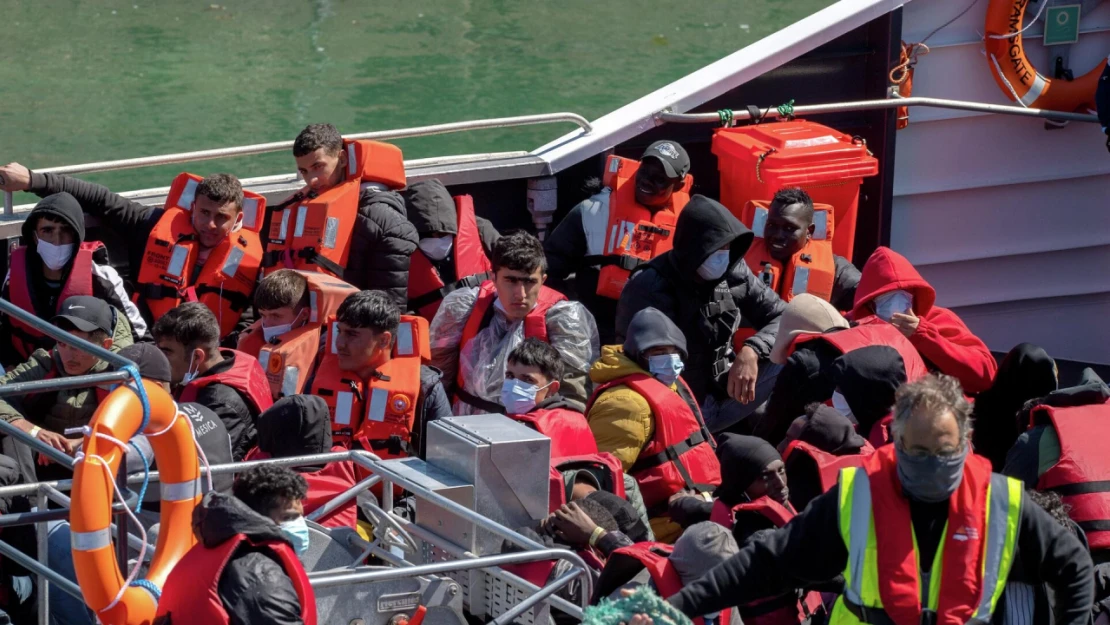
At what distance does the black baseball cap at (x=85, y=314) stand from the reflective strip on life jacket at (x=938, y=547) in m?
3.28

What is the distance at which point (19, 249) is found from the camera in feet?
19.5

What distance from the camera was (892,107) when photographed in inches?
298

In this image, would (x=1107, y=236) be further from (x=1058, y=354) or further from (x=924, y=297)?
(x=924, y=297)

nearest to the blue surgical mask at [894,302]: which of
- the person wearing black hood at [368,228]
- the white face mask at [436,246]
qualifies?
the white face mask at [436,246]

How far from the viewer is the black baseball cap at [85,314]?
213 inches

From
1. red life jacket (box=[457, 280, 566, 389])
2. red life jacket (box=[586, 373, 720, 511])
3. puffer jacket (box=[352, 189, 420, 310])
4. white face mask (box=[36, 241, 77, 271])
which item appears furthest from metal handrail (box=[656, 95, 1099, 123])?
white face mask (box=[36, 241, 77, 271])

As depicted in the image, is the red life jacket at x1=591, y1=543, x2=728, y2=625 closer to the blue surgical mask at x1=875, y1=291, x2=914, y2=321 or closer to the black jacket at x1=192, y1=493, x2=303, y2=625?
the black jacket at x1=192, y1=493, x2=303, y2=625

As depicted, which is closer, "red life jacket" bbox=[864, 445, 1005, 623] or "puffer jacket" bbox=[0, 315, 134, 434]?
"red life jacket" bbox=[864, 445, 1005, 623]

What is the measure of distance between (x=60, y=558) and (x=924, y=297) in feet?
11.3

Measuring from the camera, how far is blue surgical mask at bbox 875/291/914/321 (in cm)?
573

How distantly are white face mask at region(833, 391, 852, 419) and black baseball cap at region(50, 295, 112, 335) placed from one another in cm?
278

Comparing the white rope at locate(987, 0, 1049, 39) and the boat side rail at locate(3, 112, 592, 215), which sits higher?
the white rope at locate(987, 0, 1049, 39)

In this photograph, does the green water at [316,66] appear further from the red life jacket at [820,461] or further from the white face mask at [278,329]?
the red life jacket at [820,461]

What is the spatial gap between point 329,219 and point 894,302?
8.09 ft
